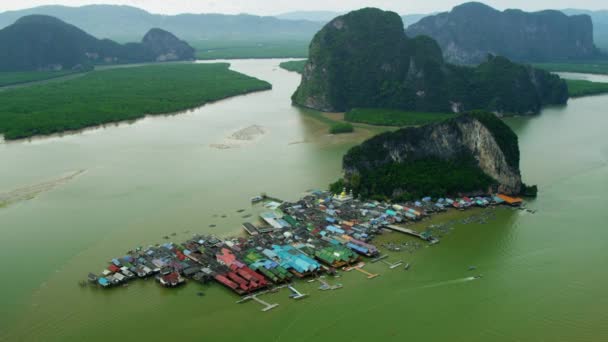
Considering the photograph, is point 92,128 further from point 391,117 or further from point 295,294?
point 295,294

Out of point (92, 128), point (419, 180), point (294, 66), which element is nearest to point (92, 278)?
point (419, 180)

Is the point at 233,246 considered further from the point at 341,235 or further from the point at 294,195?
the point at 294,195

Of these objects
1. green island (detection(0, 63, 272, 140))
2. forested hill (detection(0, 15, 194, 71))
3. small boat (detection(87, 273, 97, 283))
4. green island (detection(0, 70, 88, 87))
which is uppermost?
forested hill (detection(0, 15, 194, 71))

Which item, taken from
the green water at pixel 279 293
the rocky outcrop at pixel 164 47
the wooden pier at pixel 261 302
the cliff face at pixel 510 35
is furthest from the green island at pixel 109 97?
the cliff face at pixel 510 35

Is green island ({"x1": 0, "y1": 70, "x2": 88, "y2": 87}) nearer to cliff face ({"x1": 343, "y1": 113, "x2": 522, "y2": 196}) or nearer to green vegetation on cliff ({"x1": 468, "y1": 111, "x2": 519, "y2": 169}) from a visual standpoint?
cliff face ({"x1": 343, "y1": 113, "x2": 522, "y2": 196})

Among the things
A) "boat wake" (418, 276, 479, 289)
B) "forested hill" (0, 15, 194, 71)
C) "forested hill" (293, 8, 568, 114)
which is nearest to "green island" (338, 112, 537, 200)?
"boat wake" (418, 276, 479, 289)
